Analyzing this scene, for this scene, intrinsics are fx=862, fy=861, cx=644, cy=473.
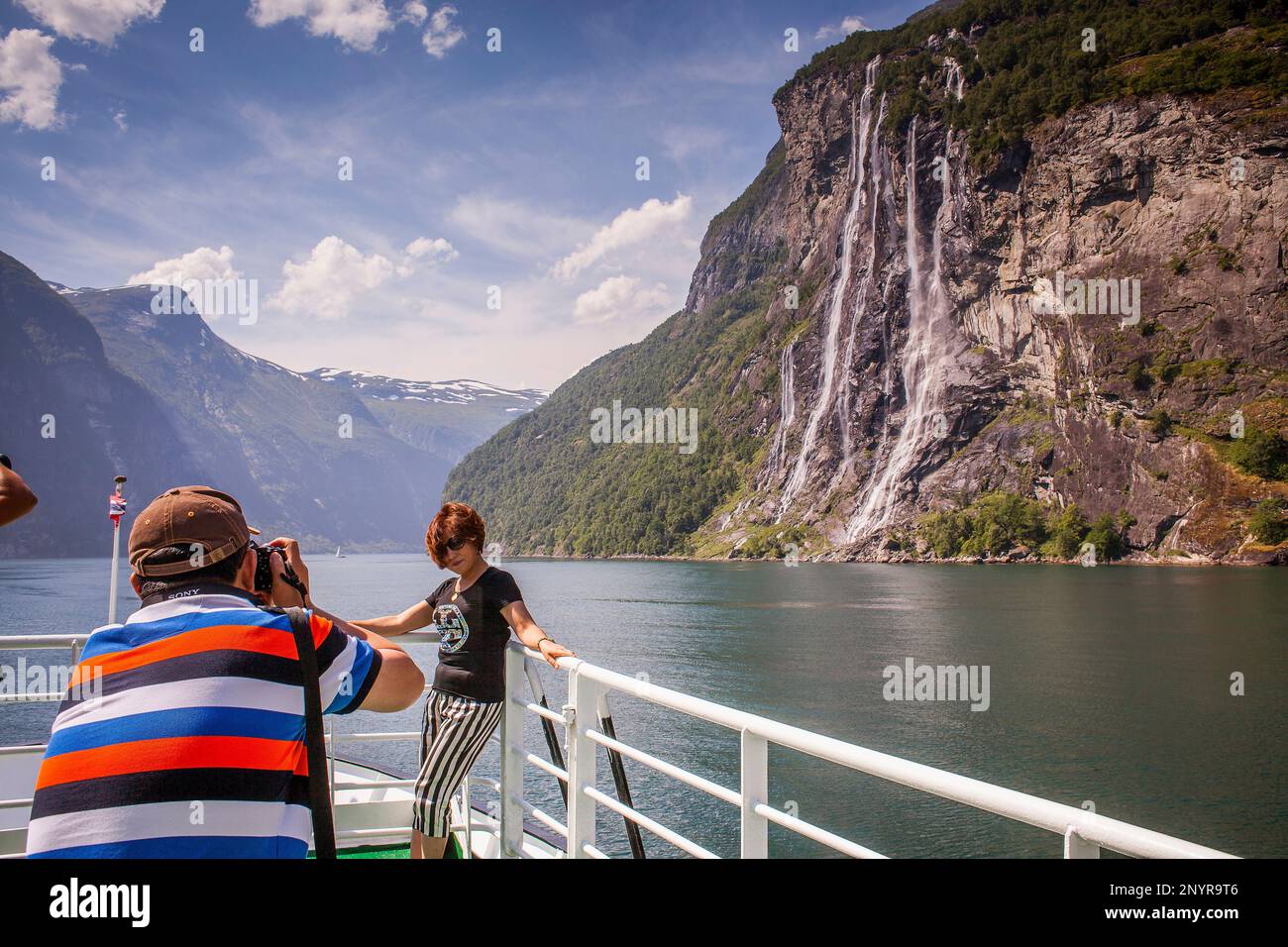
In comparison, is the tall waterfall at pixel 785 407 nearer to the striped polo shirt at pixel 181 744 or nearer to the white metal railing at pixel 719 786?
the white metal railing at pixel 719 786

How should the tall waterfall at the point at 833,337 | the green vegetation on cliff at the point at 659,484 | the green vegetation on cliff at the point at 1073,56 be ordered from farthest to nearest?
1. the green vegetation on cliff at the point at 659,484
2. the tall waterfall at the point at 833,337
3. the green vegetation on cliff at the point at 1073,56

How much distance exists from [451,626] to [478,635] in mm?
153

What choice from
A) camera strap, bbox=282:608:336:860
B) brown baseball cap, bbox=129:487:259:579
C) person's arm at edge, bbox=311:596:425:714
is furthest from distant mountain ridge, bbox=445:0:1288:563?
brown baseball cap, bbox=129:487:259:579

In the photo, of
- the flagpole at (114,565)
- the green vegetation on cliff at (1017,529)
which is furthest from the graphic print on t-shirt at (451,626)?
the green vegetation on cliff at (1017,529)

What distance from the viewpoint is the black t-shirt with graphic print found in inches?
158

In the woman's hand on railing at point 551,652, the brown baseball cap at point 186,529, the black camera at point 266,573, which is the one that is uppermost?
the brown baseball cap at point 186,529

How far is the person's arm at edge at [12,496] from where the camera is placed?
2287mm

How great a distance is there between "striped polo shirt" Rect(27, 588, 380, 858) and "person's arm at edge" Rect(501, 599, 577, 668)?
1.77m

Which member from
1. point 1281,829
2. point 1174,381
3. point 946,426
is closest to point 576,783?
point 1281,829

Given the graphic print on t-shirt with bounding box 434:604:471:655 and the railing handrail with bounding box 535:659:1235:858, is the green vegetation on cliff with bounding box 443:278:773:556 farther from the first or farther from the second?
the railing handrail with bounding box 535:659:1235:858

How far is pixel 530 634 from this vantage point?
12.6 ft

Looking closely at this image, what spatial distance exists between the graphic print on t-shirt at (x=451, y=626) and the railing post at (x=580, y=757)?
26.0 inches

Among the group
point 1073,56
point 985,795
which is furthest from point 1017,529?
point 985,795

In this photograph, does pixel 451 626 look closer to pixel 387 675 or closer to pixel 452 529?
pixel 452 529
